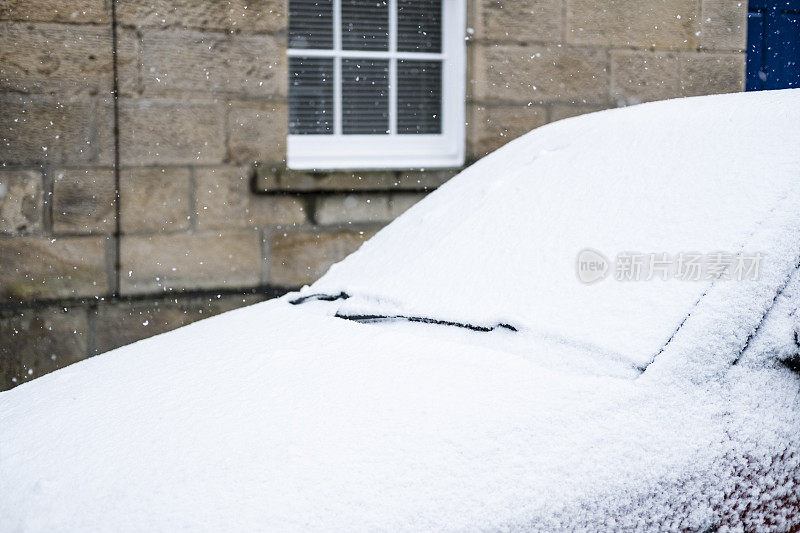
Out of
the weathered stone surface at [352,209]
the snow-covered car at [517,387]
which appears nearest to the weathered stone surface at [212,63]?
the weathered stone surface at [352,209]

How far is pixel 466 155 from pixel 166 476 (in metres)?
4.01

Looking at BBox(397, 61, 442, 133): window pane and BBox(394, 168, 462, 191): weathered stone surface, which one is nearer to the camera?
BBox(394, 168, 462, 191): weathered stone surface

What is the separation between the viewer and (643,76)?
18.2 feet

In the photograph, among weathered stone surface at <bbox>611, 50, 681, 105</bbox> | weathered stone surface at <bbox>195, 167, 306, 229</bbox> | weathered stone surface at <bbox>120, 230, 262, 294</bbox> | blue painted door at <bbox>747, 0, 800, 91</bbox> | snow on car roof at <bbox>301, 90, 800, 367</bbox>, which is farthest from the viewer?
blue painted door at <bbox>747, 0, 800, 91</bbox>

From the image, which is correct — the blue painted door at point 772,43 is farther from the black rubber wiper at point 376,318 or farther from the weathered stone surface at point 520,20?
the black rubber wiper at point 376,318

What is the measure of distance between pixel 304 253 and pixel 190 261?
0.67 meters

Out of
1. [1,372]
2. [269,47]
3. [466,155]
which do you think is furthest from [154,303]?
[466,155]

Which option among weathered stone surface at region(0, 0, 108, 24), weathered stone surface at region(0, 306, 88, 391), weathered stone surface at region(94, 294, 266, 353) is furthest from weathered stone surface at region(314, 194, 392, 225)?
weathered stone surface at region(0, 0, 108, 24)

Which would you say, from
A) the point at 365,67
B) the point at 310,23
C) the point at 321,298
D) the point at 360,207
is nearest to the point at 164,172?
the point at 360,207

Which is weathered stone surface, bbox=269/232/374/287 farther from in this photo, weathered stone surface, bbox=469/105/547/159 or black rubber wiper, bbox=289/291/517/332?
black rubber wiper, bbox=289/291/517/332

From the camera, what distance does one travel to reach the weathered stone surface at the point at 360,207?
4.89 metres

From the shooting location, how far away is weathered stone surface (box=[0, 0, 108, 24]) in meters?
4.21

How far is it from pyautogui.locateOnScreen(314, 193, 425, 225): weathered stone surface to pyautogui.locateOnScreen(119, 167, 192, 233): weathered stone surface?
778mm

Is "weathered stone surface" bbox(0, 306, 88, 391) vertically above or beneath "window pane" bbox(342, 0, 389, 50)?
beneath
